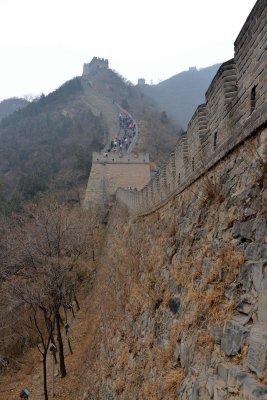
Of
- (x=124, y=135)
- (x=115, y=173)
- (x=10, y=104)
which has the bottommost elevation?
(x=115, y=173)

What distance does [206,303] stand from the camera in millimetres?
4867

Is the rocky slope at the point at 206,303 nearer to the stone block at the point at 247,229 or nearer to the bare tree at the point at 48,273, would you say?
the stone block at the point at 247,229

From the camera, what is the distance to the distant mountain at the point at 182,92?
13312 centimetres

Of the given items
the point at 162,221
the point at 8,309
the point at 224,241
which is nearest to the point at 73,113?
the point at 8,309

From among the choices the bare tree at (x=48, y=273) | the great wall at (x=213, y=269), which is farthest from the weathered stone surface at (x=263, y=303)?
the bare tree at (x=48, y=273)

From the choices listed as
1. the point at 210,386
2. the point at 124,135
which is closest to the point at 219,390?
the point at 210,386

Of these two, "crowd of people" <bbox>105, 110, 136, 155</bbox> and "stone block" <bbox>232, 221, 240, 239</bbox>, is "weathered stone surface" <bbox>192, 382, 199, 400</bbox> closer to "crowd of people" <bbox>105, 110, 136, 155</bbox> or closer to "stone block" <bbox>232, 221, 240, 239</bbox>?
"stone block" <bbox>232, 221, 240, 239</bbox>

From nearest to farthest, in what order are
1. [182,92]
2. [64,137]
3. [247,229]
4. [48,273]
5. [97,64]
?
[247,229], [48,273], [64,137], [97,64], [182,92]

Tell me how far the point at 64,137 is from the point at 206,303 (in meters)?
75.1

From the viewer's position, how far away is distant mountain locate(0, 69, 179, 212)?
2149 inches

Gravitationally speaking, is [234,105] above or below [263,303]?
above

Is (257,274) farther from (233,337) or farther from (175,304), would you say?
(175,304)

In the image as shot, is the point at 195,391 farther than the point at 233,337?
Yes

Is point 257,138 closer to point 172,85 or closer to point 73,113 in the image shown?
point 73,113
